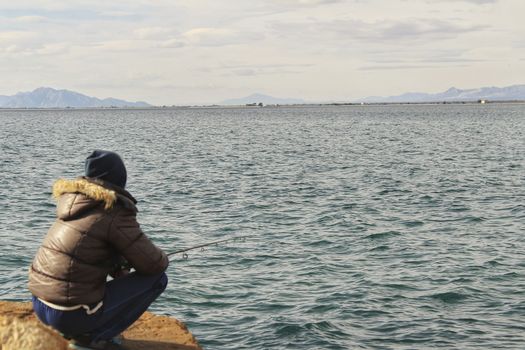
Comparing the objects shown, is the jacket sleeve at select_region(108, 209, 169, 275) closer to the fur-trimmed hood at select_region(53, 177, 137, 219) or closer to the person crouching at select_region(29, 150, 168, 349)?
the person crouching at select_region(29, 150, 168, 349)

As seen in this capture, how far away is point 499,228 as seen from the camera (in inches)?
A: 896

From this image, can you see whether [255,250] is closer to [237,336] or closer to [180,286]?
[180,286]

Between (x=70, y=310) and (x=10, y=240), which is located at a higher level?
(x=70, y=310)

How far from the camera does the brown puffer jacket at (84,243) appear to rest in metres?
6.95

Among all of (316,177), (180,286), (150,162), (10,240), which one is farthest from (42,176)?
(180,286)

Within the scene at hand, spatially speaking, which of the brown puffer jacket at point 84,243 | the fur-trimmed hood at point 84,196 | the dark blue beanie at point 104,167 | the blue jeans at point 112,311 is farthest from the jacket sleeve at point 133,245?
the dark blue beanie at point 104,167

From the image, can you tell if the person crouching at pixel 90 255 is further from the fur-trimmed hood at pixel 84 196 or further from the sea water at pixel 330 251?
the sea water at pixel 330 251

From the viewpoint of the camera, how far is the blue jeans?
723 cm

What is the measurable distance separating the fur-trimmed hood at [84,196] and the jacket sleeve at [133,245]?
0.54 feet

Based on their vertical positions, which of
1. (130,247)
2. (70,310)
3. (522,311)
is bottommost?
(522,311)

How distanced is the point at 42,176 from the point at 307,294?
30.3 metres

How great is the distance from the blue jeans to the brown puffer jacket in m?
0.22

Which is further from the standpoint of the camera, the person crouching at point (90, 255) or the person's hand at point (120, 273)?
the person's hand at point (120, 273)

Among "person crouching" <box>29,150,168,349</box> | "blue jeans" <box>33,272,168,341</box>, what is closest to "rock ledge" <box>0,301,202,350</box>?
"blue jeans" <box>33,272,168,341</box>
